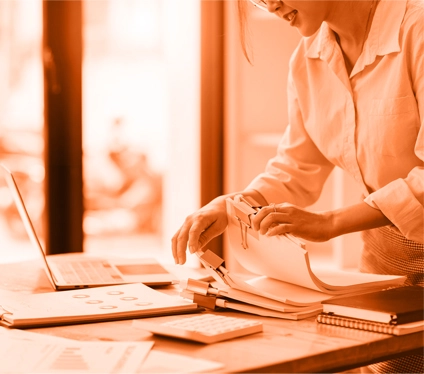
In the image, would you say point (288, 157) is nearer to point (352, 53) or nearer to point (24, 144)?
point (352, 53)

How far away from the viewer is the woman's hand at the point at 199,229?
138cm

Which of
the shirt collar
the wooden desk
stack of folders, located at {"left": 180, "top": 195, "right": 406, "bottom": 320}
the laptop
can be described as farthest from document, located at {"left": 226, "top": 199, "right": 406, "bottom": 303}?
the shirt collar

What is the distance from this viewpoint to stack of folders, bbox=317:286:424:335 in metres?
1.03

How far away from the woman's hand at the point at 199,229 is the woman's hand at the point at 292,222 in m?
0.16

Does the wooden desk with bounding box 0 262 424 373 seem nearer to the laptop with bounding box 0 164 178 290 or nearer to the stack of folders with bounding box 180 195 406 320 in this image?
the stack of folders with bounding box 180 195 406 320

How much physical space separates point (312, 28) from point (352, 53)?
15cm

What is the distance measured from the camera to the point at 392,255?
5.24 ft

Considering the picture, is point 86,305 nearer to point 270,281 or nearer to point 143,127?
point 270,281

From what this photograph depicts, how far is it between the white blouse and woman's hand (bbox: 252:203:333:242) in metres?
0.11

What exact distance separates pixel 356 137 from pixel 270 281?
0.41 meters

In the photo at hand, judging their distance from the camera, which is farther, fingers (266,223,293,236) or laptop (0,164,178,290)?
laptop (0,164,178,290)

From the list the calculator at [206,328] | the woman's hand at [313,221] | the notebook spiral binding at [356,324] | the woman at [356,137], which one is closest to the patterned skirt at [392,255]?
the woman at [356,137]

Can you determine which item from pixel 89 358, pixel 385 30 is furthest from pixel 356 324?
pixel 385 30

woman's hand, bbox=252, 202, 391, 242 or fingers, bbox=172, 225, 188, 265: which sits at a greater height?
woman's hand, bbox=252, 202, 391, 242
